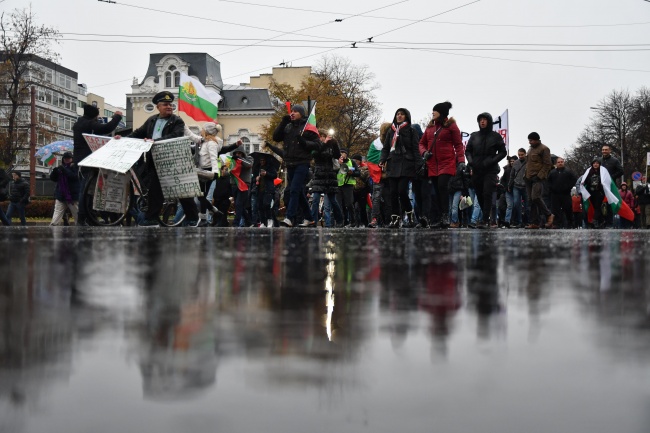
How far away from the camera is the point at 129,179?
37.8 feet

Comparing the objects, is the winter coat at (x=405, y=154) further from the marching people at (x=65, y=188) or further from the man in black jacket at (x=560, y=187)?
the man in black jacket at (x=560, y=187)

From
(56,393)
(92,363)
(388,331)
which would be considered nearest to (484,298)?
(388,331)

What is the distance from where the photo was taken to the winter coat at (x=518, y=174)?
20.5 m

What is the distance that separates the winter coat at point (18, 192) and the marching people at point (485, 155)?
15.1 m

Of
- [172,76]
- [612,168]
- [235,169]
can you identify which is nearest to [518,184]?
[612,168]

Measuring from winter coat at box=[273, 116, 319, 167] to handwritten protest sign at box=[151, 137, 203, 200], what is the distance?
3117mm

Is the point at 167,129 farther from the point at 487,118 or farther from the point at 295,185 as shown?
the point at 487,118

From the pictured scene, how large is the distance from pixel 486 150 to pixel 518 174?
6975 millimetres

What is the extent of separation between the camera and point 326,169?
1598 cm

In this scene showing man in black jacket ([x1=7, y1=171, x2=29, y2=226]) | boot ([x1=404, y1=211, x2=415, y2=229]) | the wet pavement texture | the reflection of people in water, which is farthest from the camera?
man in black jacket ([x1=7, y1=171, x2=29, y2=226])

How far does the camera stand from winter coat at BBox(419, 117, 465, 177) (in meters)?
13.3

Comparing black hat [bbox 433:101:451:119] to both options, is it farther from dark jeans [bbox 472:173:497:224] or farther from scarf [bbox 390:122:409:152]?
dark jeans [bbox 472:173:497:224]

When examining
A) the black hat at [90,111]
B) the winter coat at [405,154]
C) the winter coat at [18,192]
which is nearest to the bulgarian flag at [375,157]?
the winter coat at [405,154]

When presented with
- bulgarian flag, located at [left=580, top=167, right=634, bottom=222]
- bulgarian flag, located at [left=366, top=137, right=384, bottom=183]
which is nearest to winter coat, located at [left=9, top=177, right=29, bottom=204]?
bulgarian flag, located at [left=366, top=137, right=384, bottom=183]
